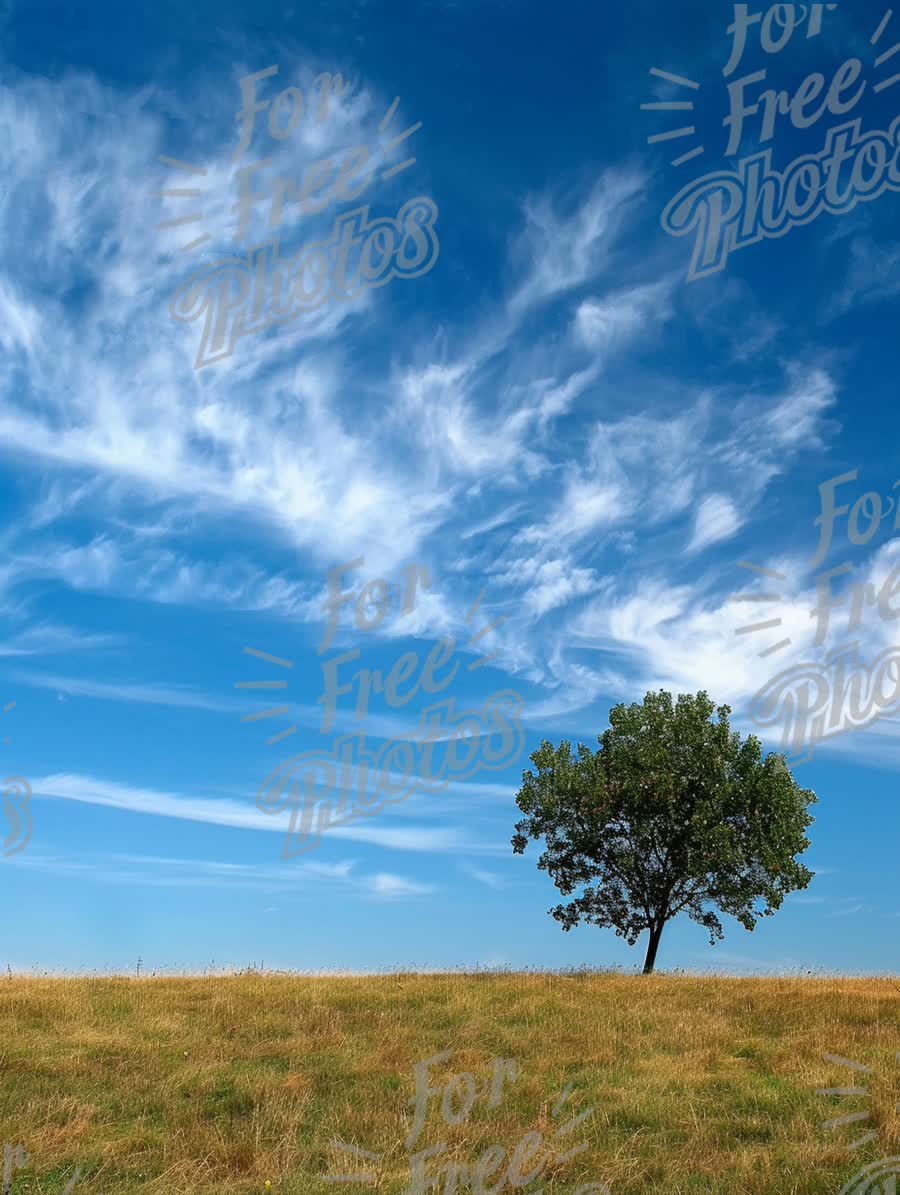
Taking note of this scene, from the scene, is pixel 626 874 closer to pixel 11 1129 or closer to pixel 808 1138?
pixel 808 1138

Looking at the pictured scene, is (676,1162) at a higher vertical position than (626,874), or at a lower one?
lower

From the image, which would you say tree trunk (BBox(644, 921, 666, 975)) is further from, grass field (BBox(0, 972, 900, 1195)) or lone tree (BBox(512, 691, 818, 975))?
grass field (BBox(0, 972, 900, 1195))

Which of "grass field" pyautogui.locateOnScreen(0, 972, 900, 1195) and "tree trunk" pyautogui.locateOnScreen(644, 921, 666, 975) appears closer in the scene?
"grass field" pyautogui.locateOnScreen(0, 972, 900, 1195)

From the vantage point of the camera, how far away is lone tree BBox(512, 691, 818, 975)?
35.3 metres

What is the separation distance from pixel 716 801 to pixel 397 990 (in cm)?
1449

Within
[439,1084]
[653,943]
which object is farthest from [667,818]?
[439,1084]

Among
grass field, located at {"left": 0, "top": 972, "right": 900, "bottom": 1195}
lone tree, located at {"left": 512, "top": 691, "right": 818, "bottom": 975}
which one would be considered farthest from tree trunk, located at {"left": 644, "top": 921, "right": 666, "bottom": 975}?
grass field, located at {"left": 0, "top": 972, "right": 900, "bottom": 1195}

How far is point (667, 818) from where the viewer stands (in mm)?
35438

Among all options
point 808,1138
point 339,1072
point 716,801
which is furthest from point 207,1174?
point 716,801

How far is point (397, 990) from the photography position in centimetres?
2648

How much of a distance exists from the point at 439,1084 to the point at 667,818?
19.9m

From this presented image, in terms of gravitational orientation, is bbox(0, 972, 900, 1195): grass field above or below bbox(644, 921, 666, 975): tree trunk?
below

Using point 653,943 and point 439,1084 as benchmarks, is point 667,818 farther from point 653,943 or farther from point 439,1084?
point 439,1084

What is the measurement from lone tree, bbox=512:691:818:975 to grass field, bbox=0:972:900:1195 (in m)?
9.23
